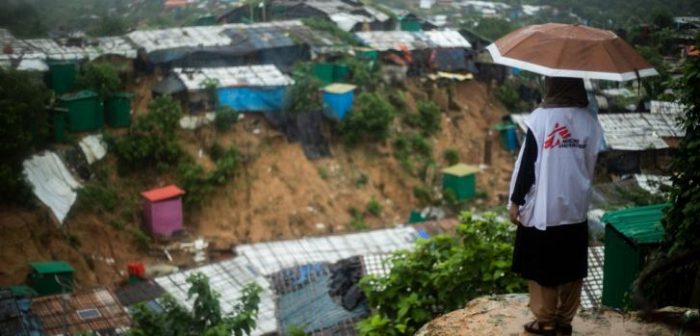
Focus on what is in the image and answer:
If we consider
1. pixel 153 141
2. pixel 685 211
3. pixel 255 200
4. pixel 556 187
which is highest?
pixel 556 187

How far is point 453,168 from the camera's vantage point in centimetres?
2034

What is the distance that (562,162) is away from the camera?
11.9 feet

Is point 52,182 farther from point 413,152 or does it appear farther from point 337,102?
point 413,152

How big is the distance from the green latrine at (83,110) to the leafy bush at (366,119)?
6.60 meters

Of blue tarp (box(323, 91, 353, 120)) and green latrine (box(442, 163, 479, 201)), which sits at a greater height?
blue tarp (box(323, 91, 353, 120))

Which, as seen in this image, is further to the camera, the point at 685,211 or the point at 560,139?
the point at 685,211

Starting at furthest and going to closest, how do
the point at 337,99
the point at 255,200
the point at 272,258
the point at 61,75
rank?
1. the point at 337,99
2. the point at 255,200
3. the point at 61,75
4. the point at 272,258

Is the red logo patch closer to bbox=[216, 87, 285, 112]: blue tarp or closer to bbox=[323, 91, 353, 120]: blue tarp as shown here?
bbox=[216, 87, 285, 112]: blue tarp

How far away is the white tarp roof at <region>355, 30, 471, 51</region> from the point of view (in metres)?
23.7

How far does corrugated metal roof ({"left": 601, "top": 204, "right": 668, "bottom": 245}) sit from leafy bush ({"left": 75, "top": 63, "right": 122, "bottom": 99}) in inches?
564

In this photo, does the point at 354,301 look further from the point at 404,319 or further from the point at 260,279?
the point at 404,319

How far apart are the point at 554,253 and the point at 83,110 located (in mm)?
15315

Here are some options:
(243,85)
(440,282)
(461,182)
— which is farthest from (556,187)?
(461,182)

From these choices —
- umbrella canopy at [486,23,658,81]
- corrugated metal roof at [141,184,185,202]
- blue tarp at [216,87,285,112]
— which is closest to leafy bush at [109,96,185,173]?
corrugated metal roof at [141,184,185,202]
